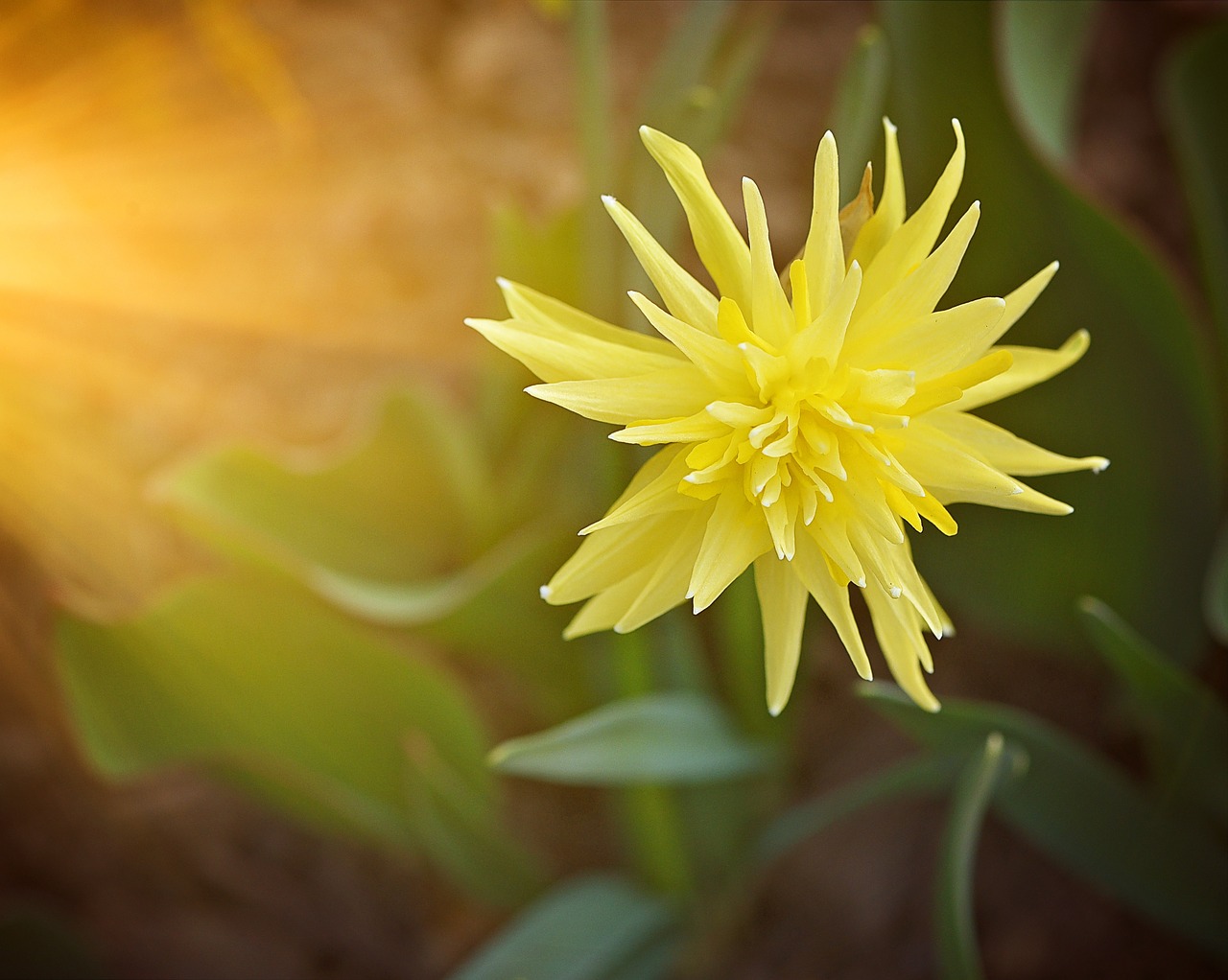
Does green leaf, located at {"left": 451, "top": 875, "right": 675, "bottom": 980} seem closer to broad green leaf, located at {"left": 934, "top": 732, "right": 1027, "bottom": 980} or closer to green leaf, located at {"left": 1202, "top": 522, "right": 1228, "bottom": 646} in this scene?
broad green leaf, located at {"left": 934, "top": 732, "right": 1027, "bottom": 980}

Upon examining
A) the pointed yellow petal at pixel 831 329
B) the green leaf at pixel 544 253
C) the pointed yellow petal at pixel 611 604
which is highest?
the green leaf at pixel 544 253

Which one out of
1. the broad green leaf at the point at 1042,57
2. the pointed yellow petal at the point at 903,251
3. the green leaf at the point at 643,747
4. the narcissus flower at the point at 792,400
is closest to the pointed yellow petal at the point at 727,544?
the narcissus flower at the point at 792,400

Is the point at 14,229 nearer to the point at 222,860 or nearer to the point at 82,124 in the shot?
the point at 82,124

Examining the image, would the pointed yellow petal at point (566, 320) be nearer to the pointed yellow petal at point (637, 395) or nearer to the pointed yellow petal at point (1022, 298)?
the pointed yellow petal at point (637, 395)

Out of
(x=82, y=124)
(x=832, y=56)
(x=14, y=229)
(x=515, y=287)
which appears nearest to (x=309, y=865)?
(x=14, y=229)

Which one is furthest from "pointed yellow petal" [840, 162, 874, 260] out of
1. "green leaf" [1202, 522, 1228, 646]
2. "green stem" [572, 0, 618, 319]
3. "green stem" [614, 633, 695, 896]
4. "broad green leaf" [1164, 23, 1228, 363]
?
"broad green leaf" [1164, 23, 1228, 363]

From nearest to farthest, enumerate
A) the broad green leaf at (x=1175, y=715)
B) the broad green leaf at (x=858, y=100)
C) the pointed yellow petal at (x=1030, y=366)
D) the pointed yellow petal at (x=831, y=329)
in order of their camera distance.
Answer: the pointed yellow petal at (x=831, y=329) < the pointed yellow petal at (x=1030, y=366) < the broad green leaf at (x=858, y=100) < the broad green leaf at (x=1175, y=715)

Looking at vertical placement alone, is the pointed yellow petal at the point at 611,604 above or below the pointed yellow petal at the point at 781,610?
above
